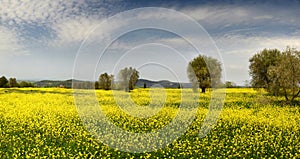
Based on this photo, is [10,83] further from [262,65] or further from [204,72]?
[262,65]

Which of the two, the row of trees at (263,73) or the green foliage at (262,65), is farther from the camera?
the green foliage at (262,65)

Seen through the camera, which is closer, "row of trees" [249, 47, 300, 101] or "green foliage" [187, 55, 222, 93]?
"row of trees" [249, 47, 300, 101]

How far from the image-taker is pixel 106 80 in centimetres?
6594

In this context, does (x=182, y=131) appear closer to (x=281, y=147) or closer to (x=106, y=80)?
(x=281, y=147)

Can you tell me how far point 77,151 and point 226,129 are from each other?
870 cm

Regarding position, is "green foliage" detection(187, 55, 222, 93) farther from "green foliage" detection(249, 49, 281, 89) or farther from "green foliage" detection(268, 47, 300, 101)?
"green foliage" detection(268, 47, 300, 101)

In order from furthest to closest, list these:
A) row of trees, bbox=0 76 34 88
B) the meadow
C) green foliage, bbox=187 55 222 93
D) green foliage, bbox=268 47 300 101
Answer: row of trees, bbox=0 76 34 88, green foliage, bbox=187 55 222 93, green foliage, bbox=268 47 300 101, the meadow

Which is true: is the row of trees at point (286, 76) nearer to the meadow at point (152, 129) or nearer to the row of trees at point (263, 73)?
the row of trees at point (263, 73)

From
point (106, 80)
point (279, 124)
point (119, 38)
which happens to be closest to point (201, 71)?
point (106, 80)

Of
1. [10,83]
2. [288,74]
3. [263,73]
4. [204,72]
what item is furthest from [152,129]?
[10,83]

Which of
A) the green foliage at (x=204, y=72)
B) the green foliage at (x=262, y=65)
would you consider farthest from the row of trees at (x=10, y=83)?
the green foliage at (x=262, y=65)

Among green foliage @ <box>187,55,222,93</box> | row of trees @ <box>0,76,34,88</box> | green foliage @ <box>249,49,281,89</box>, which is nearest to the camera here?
green foliage @ <box>249,49,281,89</box>

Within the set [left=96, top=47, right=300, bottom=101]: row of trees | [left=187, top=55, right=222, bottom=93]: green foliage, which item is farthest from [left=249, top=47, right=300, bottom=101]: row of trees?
[left=187, top=55, right=222, bottom=93]: green foliage

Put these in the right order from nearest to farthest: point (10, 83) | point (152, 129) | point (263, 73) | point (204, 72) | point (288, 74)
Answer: point (152, 129) < point (288, 74) < point (263, 73) < point (204, 72) < point (10, 83)
